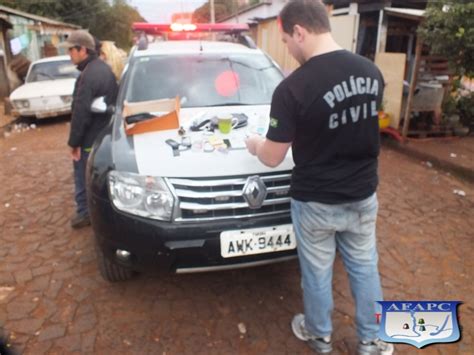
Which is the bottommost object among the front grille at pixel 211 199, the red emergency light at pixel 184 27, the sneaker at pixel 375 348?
the sneaker at pixel 375 348

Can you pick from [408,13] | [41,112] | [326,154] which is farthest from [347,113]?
[41,112]

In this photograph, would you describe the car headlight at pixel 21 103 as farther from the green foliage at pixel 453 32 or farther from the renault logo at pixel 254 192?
the renault logo at pixel 254 192

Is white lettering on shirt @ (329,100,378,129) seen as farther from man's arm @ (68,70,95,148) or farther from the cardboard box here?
man's arm @ (68,70,95,148)

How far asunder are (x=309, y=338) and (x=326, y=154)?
48.2 inches

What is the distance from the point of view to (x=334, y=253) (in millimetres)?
2270

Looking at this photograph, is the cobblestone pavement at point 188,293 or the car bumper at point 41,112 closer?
the cobblestone pavement at point 188,293

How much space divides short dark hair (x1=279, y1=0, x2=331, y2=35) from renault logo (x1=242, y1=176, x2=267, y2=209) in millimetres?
975

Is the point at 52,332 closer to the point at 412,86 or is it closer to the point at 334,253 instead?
the point at 334,253

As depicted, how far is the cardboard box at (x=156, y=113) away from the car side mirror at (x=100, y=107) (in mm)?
182

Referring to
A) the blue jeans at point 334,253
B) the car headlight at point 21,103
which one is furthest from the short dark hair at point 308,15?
the car headlight at point 21,103

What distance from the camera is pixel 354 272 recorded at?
227 centimetres

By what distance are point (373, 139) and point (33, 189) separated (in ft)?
15.0

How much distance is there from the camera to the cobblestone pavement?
2531 millimetres

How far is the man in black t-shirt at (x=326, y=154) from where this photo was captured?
73.1 inches
